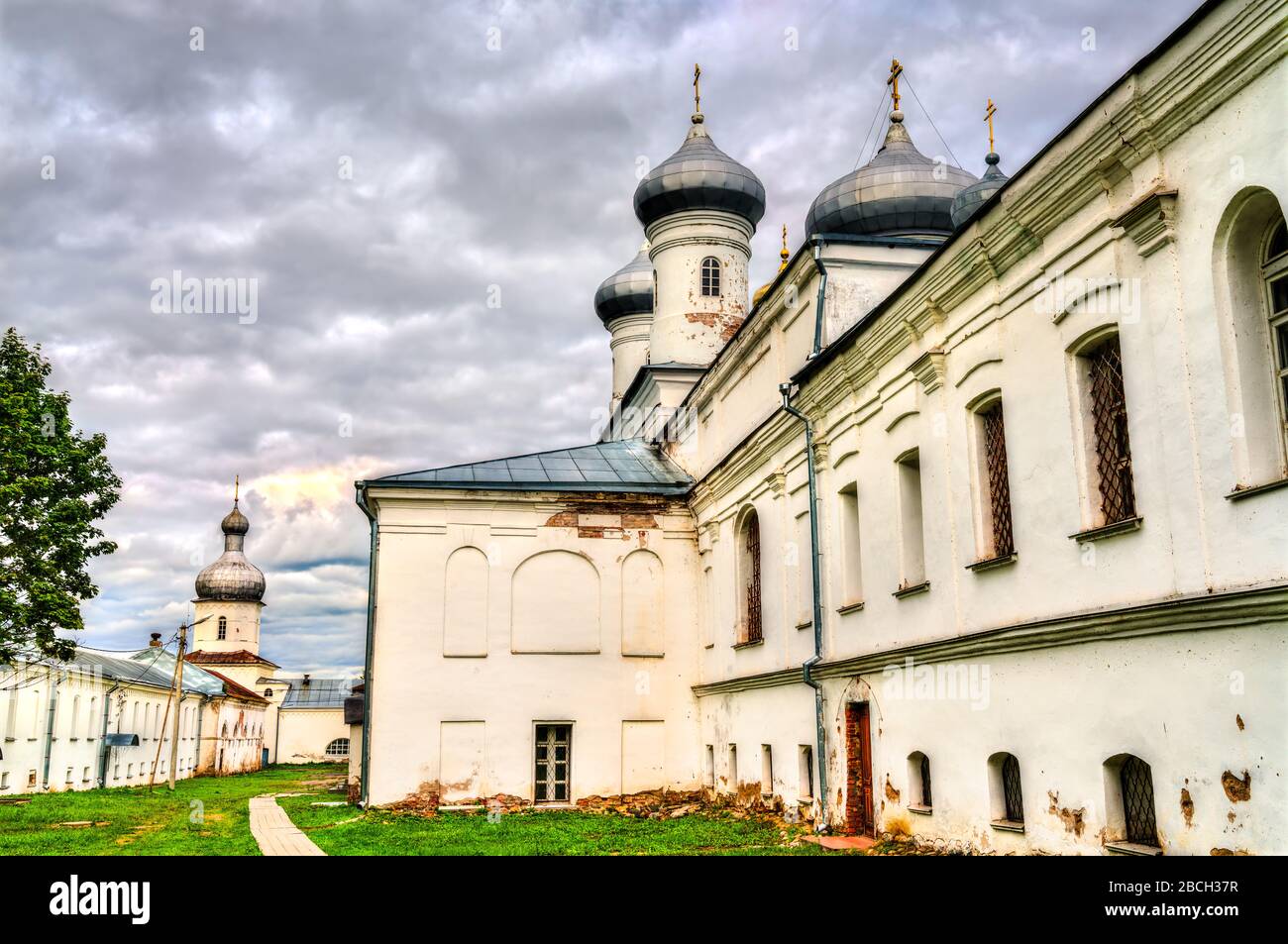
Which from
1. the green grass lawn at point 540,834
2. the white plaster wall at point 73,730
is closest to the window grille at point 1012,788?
the green grass lawn at point 540,834

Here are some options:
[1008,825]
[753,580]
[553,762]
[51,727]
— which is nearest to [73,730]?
[51,727]

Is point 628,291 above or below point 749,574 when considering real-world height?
above

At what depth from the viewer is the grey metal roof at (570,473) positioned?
2169 cm

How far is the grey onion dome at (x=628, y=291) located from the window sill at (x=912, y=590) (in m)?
22.0

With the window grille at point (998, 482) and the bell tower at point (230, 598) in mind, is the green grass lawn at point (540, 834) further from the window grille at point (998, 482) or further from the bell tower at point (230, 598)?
the bell tower at point (230, 598)

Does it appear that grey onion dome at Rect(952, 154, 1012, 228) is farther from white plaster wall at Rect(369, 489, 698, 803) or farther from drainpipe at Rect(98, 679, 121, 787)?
drainpipe at Rect(98, 679, 121, 787)

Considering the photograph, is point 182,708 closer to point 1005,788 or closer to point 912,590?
point 912,590

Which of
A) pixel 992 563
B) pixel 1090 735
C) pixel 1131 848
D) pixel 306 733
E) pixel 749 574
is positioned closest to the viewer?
pixel 1131 848

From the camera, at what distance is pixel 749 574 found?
64.5 ft

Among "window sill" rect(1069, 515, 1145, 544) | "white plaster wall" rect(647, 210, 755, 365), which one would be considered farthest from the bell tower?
"window sill" rect(1069, 515, 1145, 544)

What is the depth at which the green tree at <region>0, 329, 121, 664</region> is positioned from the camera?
19234 mm

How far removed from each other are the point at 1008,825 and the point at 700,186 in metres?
19.2
